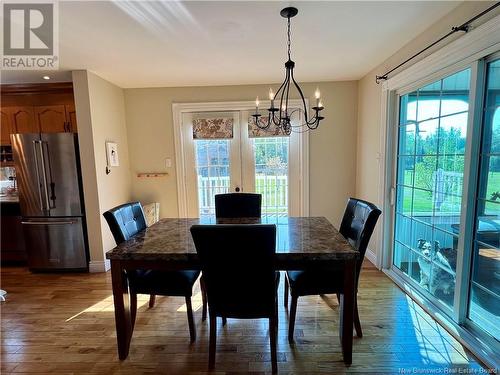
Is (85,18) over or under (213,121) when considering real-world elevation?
over

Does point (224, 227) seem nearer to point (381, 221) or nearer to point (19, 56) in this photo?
point (381, 221)

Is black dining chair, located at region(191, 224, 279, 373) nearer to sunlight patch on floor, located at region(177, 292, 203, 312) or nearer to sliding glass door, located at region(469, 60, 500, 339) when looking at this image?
sunlight patch on floor, located at region(177, 292, 203, 312)

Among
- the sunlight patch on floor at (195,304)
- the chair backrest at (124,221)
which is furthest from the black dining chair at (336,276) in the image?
the chair backrest at (124,221)

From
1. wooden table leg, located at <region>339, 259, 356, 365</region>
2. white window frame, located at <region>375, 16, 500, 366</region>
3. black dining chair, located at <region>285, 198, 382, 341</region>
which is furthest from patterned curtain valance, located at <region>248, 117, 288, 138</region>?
wooden table leg, located at <region>339, 259, 356, 365</region>

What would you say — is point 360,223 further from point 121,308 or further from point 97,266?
point 97,266

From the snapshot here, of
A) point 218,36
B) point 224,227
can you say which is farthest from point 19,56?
point 224,227

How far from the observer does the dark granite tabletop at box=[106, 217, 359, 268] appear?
153 centimetres

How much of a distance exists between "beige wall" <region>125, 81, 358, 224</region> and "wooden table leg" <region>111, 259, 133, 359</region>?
222 centimetres

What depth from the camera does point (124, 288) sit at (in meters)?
1.71

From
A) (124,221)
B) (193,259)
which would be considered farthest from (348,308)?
(124,221)

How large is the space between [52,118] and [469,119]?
4419mm

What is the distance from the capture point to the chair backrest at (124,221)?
72.6 inches

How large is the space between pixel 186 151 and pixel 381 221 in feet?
9.03

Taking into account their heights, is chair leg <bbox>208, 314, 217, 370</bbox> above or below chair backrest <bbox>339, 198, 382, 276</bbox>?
below
